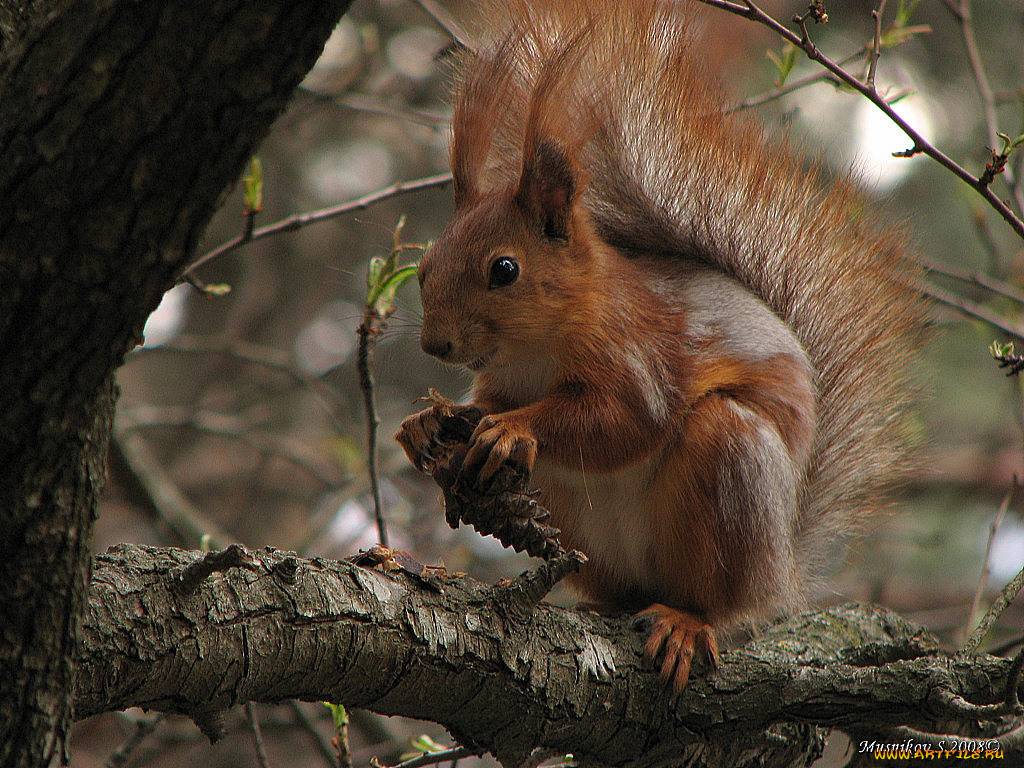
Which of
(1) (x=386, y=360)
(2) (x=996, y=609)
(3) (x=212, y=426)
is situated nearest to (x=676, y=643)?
(2) (x=996, y=609)

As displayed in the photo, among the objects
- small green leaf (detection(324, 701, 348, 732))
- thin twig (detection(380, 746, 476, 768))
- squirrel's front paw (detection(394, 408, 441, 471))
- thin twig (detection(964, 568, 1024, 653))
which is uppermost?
squirrel's front paw (detection(394, 408, 441, 471))

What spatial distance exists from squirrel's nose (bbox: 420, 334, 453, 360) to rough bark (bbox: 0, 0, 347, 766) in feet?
3.10

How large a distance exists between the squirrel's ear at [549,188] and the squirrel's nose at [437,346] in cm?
38

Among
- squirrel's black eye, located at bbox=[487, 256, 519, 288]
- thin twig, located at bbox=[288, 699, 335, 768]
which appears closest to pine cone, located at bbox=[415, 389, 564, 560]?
squirrel's black eye, located at bbox=[487, 256, 519, 288]

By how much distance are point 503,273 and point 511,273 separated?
0.02 m

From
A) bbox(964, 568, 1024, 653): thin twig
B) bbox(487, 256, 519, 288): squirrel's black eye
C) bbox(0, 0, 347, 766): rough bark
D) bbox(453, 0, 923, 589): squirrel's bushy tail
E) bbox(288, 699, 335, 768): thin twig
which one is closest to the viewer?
bbox(0, 0, 347, 766): rough bark

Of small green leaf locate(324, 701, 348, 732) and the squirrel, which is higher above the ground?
the squirrel

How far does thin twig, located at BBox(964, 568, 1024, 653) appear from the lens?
158 cm

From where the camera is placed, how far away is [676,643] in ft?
5.82

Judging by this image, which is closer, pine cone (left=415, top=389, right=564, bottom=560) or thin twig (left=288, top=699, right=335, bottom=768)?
pine cone (left=415, top=389, right=564, bottom=560)

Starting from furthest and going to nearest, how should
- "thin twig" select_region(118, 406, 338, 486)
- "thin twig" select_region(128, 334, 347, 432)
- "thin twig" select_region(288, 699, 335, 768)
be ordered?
"thin twig" select_region(118, 406, 338, 486), "thin twig" select_region(128, 334, 347, 432), "thin twig" select_region(288, 699, 335, 768)

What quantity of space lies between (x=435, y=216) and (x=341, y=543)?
3077mm

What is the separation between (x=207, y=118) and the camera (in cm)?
79

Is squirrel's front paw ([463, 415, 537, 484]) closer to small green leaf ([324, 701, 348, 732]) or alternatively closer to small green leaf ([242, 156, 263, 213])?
small green leaf ([324, 701, 348, 732])
